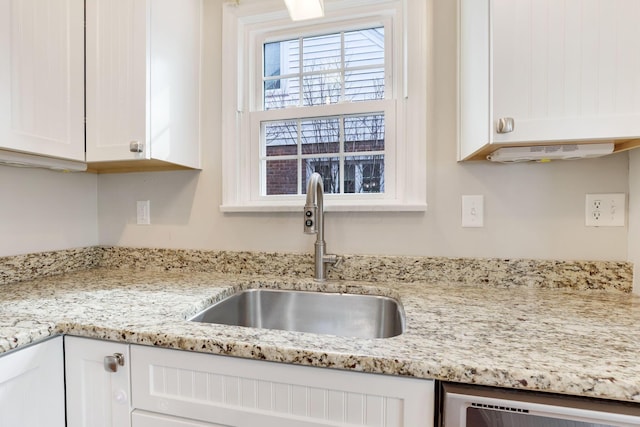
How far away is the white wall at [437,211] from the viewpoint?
1.19 meters

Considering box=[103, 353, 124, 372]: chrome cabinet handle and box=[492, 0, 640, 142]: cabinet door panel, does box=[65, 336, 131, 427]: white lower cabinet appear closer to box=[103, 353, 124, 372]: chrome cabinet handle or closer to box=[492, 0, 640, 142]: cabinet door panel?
box=[103, 353, 124, 372]: chrome cabinet handle

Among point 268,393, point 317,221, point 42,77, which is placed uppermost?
point 42,77

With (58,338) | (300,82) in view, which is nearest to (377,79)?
(300,82)

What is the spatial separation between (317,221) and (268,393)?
671 millimetres

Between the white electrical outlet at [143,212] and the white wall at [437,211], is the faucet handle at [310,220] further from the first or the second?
the white electrical outlet at [143,212]

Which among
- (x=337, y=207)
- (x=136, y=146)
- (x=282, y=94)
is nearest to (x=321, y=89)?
(x=282, y=94)

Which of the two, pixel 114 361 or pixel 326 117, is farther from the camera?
pixel 326 117

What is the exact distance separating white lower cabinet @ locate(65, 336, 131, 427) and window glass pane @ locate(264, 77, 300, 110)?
3.89ft

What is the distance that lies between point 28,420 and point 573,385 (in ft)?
3.91

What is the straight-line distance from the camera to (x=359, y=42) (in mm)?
1473

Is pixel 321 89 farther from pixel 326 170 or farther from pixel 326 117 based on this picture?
pixel 326 170

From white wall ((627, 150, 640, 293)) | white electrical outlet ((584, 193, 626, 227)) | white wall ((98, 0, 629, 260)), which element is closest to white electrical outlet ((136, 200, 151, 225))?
white wall ((98, 0, 629, 260))

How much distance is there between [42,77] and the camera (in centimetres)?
115

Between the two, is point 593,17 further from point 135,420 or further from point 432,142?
point 135,420
